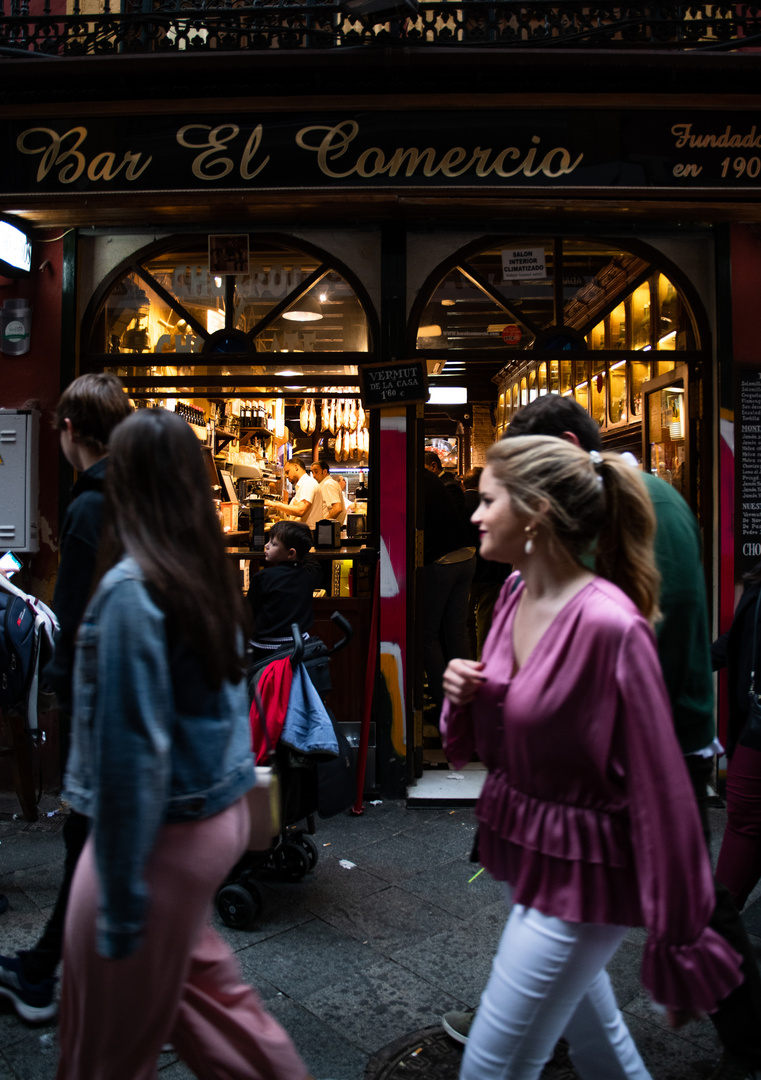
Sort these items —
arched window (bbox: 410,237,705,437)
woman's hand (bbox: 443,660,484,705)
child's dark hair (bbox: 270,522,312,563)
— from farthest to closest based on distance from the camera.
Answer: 1. arched window (bbox: 410,237,705,437)
2. child's dark hair (bbox: 270,522,312,563)
3. woman's hand (bbox: 443,660,484,705)

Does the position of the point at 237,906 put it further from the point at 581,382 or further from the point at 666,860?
the point at 581,382

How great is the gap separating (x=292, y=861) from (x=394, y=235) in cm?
406

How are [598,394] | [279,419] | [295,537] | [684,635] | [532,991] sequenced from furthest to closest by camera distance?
[279,419]
[598,394]
[295,537]
[684,635]
[532,991]

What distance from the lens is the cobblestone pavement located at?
2936mm

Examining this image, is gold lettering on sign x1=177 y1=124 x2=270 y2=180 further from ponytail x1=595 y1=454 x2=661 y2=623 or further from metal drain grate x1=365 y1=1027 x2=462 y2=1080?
metal drain grate x1=365 y1=1027 x2=462 y2=1080

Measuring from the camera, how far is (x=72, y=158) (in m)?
5.46

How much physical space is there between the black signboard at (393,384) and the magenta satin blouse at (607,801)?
3886mm

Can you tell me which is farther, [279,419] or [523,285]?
[279,419]

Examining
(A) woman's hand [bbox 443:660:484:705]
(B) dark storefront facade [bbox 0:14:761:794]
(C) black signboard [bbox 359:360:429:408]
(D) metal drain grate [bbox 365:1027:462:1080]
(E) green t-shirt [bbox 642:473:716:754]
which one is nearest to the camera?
(A) woman's hand [bbox 443:660:484:705]

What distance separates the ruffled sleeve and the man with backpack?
1.67 meters

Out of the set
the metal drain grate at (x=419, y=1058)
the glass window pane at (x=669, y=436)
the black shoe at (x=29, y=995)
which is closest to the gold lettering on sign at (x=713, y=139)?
the glass window pane at (x=669, y=436)

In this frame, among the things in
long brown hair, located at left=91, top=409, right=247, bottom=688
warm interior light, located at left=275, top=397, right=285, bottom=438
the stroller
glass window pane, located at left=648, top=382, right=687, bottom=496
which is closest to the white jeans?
long brown hair, located at left=91, top=409, right=247, bottom=688

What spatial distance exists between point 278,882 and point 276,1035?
2277 millimetres

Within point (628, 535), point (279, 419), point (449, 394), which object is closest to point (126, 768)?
point (628, 535)
